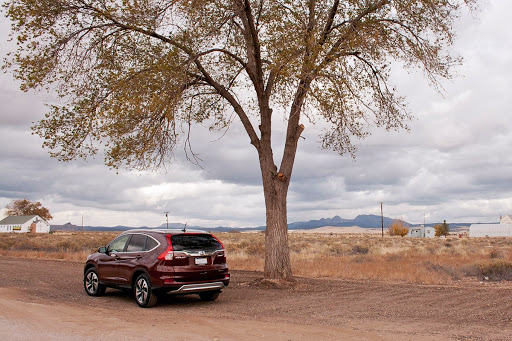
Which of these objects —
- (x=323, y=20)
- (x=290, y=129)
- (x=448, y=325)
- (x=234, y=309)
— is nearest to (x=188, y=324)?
(x=234, y=309)

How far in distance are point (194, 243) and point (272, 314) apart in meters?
2.50

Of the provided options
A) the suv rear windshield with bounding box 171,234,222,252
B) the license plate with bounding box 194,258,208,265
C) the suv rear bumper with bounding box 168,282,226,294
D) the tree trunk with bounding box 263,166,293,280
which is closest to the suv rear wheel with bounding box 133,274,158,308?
the suv rear bumper with bounding box 168,282,226,294

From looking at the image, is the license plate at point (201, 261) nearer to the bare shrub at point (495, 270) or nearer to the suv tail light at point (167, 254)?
the suv tail light at point (167, 254)

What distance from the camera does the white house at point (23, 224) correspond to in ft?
352

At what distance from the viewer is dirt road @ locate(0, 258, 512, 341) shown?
316 inches

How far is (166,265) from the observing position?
425 inches

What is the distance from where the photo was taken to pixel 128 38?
15438mm

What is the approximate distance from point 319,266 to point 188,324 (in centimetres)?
1204

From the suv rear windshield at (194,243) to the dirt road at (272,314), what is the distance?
1366 mm

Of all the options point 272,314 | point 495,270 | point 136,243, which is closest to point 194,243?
point 136,243

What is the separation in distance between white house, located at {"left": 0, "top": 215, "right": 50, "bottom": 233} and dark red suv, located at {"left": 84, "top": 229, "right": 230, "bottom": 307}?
4081 inches

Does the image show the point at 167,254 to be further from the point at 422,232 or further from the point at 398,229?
the point at 422,232

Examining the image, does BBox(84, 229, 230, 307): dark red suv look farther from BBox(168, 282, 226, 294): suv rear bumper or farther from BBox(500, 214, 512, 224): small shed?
BBox(500, 214, 512, 224): small shed

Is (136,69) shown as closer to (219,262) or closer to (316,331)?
(219,262)
